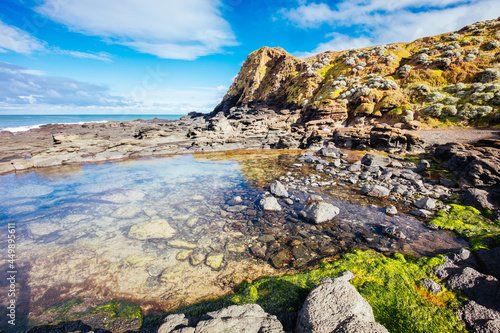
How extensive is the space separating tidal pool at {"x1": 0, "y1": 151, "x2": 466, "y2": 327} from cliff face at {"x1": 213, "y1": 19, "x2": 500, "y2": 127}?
86.6 feet

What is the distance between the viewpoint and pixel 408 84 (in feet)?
106

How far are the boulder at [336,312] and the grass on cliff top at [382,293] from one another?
833 millimetres

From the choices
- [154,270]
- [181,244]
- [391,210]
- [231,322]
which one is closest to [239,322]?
[231,322]

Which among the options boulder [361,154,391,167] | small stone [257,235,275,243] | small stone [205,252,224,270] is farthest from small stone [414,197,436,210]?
small stone [205,252,224,270]

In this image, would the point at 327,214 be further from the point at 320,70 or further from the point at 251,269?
→ the point at 320,70

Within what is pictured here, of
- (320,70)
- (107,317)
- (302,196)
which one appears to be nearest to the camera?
(107,317)

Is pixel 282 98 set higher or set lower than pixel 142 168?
higher

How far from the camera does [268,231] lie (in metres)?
7.22

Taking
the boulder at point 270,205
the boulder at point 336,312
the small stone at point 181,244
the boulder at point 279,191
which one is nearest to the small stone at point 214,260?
the small stone at point 181,244

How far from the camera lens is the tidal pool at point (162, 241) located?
190 inches

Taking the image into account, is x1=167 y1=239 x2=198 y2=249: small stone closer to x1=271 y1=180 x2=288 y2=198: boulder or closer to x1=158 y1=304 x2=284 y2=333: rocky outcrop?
x1=158 y1=304 x2=284 y2=333: rocky outcrop

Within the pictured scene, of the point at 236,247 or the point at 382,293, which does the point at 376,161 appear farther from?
the point at 236,247

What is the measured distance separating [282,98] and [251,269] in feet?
172

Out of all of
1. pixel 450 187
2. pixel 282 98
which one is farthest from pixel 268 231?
pixel 282 98
